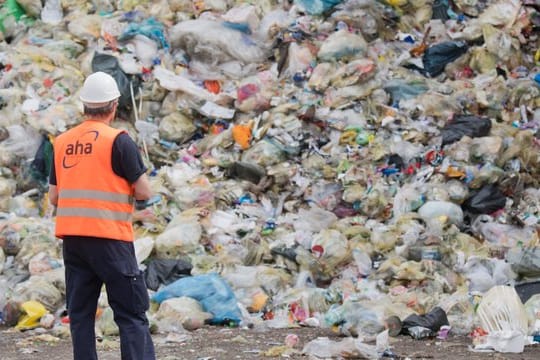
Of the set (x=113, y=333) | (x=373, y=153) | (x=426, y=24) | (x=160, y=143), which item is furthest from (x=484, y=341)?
(x=426, y=24)

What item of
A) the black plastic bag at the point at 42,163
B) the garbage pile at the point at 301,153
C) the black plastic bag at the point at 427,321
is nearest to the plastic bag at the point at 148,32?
the garbage pile at the point at 301,153

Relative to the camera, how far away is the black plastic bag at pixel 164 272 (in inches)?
252

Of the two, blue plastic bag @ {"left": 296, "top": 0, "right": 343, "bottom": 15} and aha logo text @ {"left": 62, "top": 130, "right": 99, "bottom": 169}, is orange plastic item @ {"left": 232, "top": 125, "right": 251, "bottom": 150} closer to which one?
blue plastic bag @ {"left": 296, "top": 0, "right": 343, "bottom": 15}

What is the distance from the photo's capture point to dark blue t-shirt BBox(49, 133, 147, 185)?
3.73m

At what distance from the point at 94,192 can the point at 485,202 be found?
435cm

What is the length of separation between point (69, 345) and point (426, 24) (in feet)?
17.7

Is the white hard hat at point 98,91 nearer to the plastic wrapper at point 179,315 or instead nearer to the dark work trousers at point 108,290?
the dark work trousers at point 108,290

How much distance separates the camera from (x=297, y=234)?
276 inches

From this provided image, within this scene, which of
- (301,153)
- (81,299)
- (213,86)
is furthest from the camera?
(213,86)

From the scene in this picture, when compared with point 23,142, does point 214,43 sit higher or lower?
higher

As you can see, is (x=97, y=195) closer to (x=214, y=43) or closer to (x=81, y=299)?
(x=81, y=299)

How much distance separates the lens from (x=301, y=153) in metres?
7.99

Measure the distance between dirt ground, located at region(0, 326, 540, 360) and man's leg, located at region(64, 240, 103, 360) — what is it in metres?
1.01

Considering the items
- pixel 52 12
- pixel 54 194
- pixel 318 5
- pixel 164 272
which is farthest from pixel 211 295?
pixel 52 12
